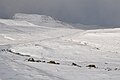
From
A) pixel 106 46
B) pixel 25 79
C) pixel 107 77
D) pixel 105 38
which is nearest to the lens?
pixel 25 79

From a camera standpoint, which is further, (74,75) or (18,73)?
(74,75)

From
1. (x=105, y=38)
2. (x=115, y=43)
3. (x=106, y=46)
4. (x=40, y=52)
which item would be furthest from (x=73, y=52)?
(x=105, y=38)

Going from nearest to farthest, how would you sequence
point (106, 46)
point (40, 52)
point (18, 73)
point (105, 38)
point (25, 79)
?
1. point (25, 79)
2. point (18, 73)
3. point (40, 52)
4. point (106, 46)
5. point (105, 38)

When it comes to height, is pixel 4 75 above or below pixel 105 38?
below

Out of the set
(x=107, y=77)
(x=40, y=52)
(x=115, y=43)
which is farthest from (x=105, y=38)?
(x=107, y=77)

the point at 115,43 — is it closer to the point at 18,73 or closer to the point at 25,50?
the point at 25,50

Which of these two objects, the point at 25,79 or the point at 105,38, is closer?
the point at 25,79

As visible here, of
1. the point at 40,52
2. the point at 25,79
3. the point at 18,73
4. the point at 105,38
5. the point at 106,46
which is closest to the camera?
the point at 25,79

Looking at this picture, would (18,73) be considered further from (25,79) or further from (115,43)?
(115,43)

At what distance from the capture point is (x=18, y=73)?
59.3 feet

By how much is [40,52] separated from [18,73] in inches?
1127

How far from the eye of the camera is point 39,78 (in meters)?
17.1

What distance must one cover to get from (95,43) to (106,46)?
4555 millimetres

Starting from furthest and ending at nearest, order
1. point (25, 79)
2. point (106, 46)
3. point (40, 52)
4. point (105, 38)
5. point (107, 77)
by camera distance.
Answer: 1. point (105, 38)
2. point (106, 46)
3. point (40, 52)
4. point (107, 77)
5. point (25, 79)
